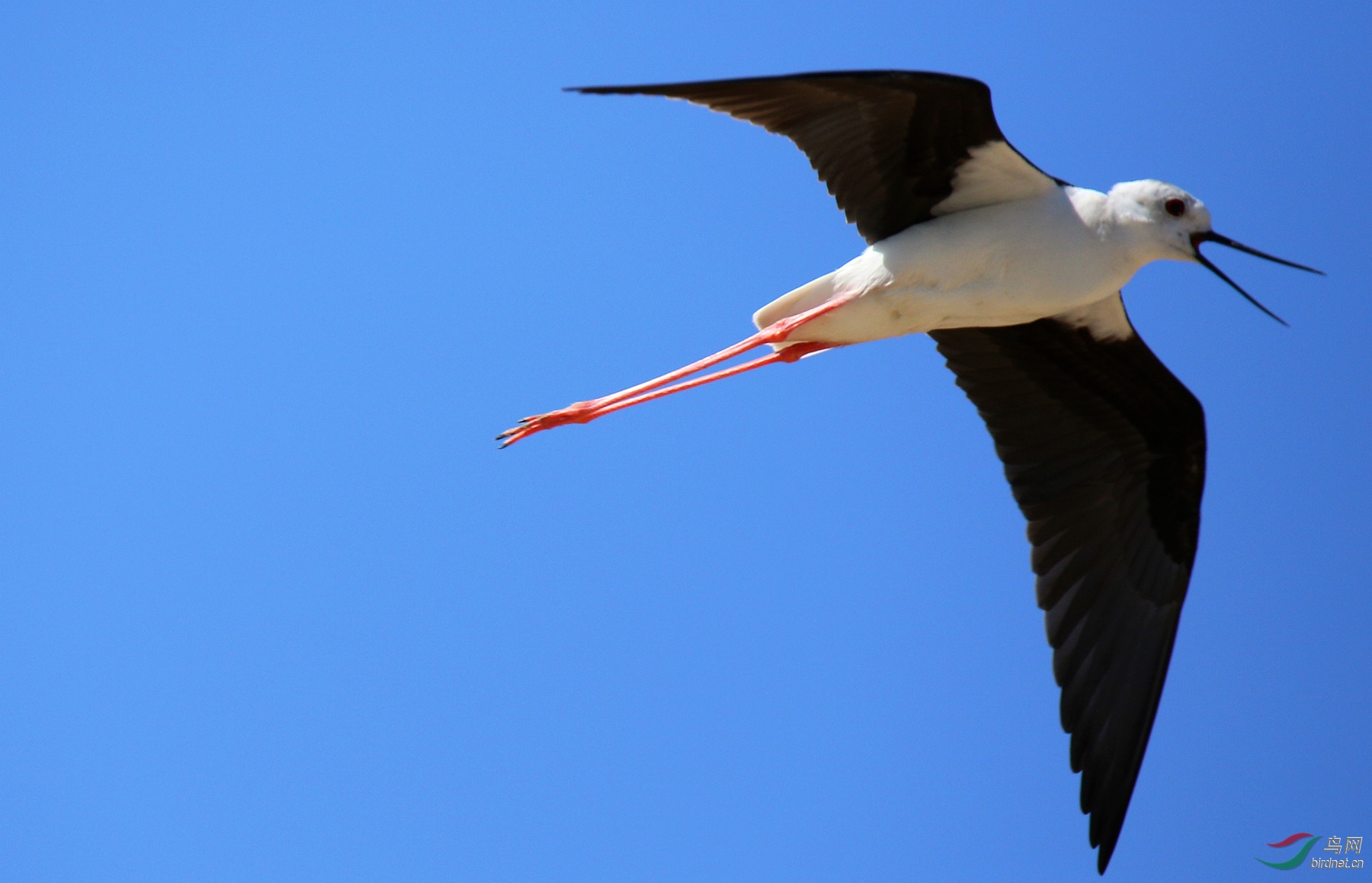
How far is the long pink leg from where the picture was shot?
5.29 meters

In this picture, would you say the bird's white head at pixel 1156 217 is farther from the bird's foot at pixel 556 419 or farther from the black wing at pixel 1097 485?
the bird's foot at pixel 556 419

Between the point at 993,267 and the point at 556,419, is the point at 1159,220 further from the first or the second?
the point at 556,419

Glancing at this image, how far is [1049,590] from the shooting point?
5.93m

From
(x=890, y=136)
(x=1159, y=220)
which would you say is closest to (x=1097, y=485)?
(x=1159, y=220)

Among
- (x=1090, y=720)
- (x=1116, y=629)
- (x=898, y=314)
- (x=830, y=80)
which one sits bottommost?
(x=1090, y=720)

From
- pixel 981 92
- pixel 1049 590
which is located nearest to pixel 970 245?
pixel 981 92

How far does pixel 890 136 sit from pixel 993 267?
2.09 ft

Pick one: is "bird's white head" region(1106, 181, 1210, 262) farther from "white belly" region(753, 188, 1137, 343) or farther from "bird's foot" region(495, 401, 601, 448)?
"bird's foot" region(495, 401, 601, 448)

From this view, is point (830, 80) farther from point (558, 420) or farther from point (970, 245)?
point (558, 420)

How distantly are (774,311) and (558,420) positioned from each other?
113 centimetres

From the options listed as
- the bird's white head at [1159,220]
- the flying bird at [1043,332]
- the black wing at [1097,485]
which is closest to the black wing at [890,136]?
the flying bird at [1043,332]

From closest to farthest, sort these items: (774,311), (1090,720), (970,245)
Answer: (970,245), (774,311), (1090,720)

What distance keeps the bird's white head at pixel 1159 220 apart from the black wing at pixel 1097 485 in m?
0.80

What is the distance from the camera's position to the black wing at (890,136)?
4.51m
